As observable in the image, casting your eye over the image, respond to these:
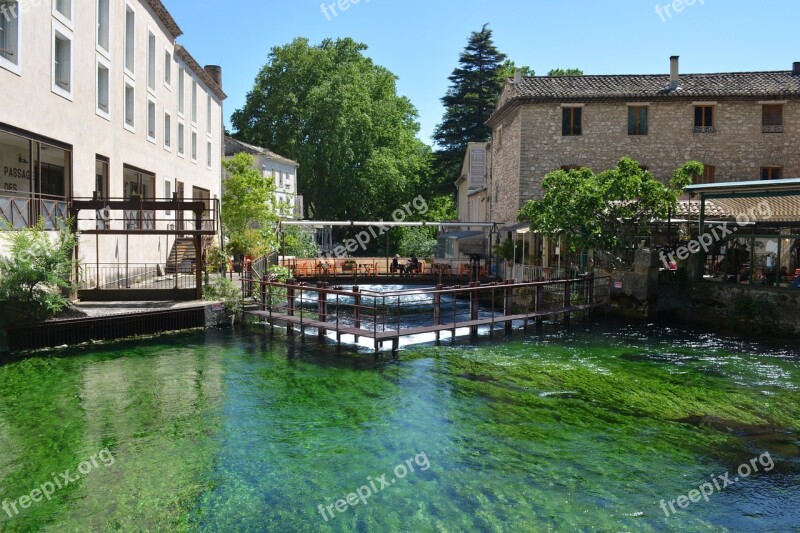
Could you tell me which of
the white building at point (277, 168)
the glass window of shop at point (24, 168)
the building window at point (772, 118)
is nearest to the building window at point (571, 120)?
the building window at point (772, 118)

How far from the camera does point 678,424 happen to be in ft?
36.7

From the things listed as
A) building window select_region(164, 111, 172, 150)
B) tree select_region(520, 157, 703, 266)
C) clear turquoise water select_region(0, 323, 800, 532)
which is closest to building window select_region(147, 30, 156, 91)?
building window select_region(164, 111, 172, 150)

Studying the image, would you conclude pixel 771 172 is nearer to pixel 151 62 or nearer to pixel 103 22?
pixel 151 62

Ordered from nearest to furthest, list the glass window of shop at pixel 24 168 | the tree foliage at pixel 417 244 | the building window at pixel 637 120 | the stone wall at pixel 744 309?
the stone wall at pixel 744 309 → the glass window of shop at pixel 24 168 → the building window at pixel 637 120 → the tree foliage at pixel 417 244

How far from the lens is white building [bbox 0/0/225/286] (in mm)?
17125

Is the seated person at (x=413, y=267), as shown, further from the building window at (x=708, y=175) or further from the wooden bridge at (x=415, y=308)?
the building window at (x=708, y=175)

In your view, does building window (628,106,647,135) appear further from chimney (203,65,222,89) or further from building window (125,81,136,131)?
chimney (203,65,222,89)

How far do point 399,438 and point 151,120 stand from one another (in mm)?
21655

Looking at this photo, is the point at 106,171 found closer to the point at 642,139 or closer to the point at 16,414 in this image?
the point at 16,414

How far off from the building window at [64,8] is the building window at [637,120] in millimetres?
24071

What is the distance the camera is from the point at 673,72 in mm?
32344

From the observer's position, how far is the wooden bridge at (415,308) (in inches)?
679

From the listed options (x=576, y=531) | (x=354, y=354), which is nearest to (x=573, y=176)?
(x=354, y=354)

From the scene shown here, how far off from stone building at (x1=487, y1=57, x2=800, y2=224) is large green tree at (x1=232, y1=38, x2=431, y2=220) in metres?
21.4
